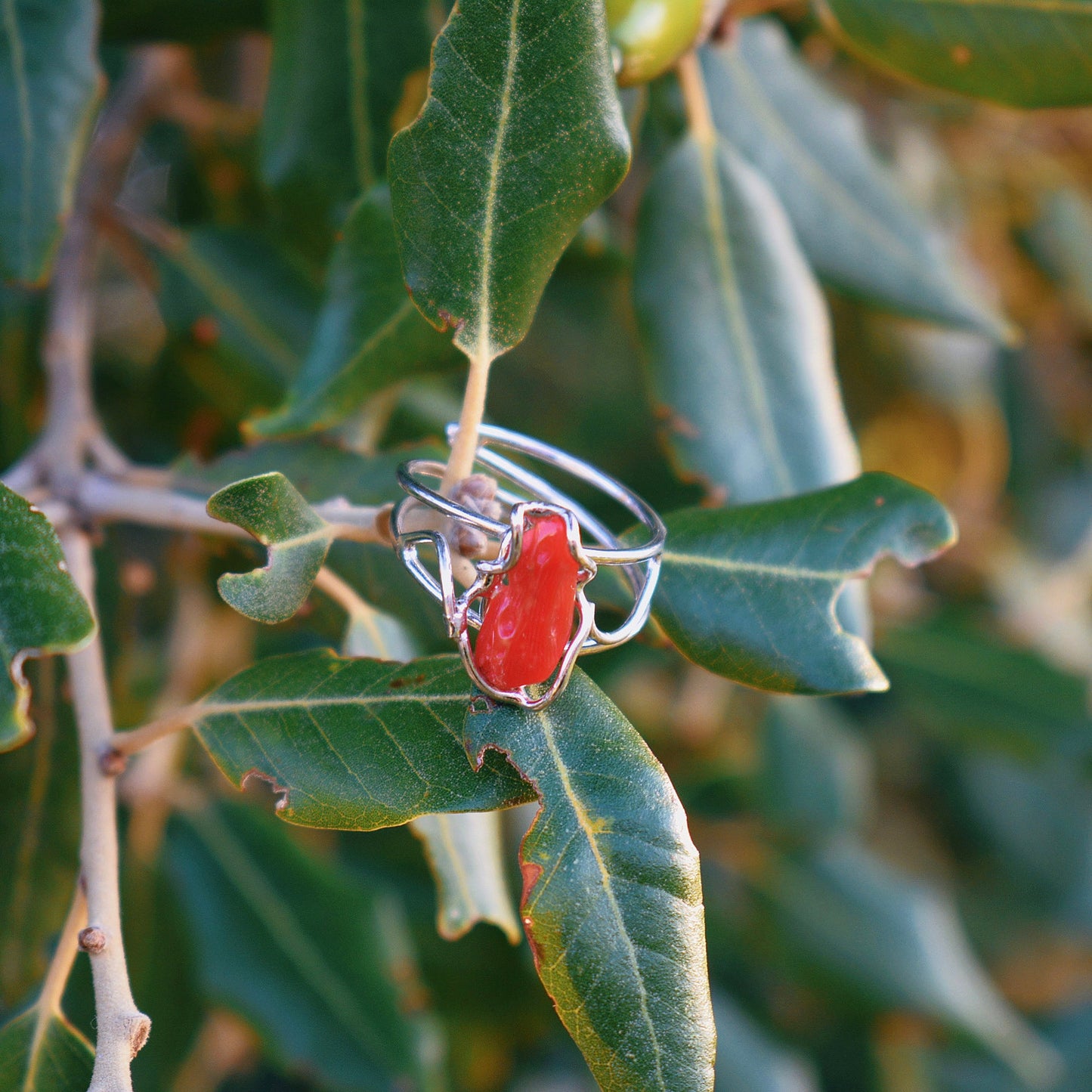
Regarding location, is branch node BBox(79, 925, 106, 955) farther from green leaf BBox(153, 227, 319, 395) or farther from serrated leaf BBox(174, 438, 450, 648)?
green leaf BBox(153, 227, 319, 395)

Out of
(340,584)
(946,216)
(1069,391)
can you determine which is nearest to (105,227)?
(340,584)

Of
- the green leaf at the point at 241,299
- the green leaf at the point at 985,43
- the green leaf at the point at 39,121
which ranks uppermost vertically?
the green leaf at the point at 985,43

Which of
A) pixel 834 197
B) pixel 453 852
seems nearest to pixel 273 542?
pixel 453 852

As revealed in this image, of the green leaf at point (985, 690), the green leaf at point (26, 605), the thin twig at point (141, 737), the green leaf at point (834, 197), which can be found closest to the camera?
the green leaf at point (26, 605)

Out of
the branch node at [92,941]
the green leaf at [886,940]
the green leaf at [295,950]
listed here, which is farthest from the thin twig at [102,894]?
the green leaf at [886,940]

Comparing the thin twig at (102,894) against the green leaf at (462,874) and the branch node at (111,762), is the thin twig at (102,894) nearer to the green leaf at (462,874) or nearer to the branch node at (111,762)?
the branch node at (111,762)

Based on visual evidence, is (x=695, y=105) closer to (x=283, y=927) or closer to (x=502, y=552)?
(x=502, y=552)
